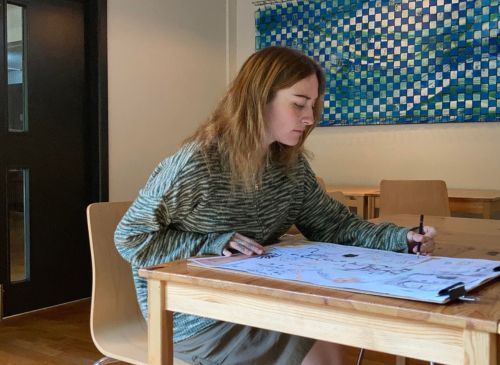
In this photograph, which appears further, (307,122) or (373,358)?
(373,358)

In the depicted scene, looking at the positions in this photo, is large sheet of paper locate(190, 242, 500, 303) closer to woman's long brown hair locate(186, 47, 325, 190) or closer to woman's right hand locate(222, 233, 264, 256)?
woman's right hand locate(222, 233, 264, 256)

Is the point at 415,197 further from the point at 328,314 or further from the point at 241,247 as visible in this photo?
the point at 328,314

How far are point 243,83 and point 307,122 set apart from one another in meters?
0.17

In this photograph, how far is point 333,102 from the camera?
4.12 meters

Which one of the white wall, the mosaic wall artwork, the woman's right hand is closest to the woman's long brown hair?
the woman's right hand

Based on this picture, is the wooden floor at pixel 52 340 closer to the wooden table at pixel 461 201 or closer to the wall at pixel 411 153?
the wooden table at pixel 461 201

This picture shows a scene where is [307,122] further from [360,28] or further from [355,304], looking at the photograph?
[360,28]

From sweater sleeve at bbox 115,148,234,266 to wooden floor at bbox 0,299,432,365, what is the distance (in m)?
1.42

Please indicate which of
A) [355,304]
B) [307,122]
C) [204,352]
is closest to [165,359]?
[204,352]

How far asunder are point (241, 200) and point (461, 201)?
2120 mm

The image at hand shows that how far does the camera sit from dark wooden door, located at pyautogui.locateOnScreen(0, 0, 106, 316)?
3098 mm

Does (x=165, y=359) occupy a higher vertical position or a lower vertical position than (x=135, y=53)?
lower

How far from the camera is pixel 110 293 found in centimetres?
153

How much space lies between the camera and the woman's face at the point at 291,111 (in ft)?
4.22
